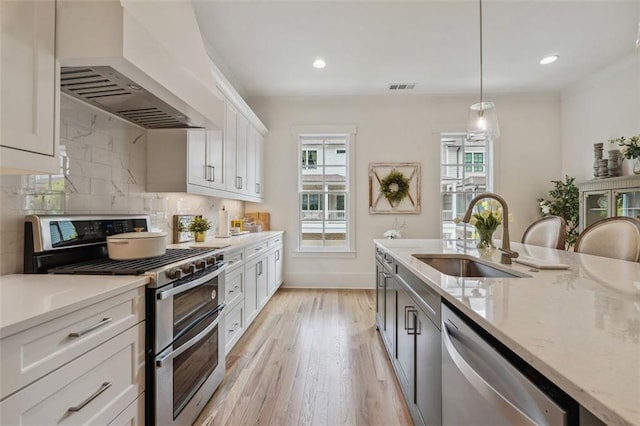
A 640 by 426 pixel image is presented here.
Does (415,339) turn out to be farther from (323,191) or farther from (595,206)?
(595,206)

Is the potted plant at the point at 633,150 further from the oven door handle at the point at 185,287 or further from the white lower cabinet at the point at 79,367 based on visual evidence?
the white lower cabinet at the point at 79,367

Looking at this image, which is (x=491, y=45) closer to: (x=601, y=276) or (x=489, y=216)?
(x=489, y=216)

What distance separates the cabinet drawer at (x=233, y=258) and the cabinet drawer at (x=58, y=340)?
42.0 inches

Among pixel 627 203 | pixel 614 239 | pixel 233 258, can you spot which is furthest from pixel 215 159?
pixel 627 203

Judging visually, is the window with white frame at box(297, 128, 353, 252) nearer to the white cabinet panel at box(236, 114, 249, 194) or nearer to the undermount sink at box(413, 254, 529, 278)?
the white cabinet panel at box(236, 114, 249, 194)

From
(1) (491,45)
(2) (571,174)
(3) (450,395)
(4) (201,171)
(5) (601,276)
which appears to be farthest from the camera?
(2) (571,174)

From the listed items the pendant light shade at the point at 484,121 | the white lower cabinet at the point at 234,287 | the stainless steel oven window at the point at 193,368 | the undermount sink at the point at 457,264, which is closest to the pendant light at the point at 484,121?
the pendant light shade at the point at 484,121

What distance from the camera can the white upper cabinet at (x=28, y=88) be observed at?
106 centimetres

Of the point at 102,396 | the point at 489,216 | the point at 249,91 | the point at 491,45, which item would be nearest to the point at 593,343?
the point at 102,396

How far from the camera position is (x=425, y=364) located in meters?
1.41

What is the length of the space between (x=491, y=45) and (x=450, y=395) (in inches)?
147

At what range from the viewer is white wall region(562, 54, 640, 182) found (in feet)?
12.1

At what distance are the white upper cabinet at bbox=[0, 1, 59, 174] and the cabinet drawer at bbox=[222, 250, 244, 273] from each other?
1.25 m

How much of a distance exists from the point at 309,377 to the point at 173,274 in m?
1.31
